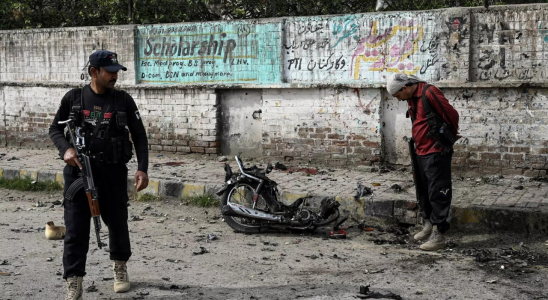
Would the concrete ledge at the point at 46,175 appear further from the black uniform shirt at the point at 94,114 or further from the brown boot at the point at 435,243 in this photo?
the brown boot at the point at 435,243

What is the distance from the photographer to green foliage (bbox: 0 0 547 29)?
38.7 ft

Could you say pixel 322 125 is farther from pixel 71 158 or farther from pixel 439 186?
pixel 71 158

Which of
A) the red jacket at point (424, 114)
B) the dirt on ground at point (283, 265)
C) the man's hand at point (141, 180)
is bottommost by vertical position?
the dirt on ground at point (283, 265)

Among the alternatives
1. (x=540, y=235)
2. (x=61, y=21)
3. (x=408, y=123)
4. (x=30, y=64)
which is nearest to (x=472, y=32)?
(x=408, y=123)

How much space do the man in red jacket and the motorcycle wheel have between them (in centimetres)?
175

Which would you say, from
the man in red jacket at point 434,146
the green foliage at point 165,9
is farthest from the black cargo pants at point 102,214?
the green foliage at point 165,9

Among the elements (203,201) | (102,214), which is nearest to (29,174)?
(203,201)

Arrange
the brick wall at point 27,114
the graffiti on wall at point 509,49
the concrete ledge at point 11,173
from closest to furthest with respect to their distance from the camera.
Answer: the graffiti on wall at point 509,49 → the concrete ledge at point 11,173 → the brick wall at point 27,114

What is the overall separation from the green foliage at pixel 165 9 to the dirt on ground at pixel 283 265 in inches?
218

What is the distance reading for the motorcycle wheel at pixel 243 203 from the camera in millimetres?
6918

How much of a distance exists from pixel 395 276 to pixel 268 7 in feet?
25.5

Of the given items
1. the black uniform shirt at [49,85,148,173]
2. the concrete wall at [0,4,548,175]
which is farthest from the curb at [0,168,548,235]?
the black uniform shirt at [49,85,148,173]

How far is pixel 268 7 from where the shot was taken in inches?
475

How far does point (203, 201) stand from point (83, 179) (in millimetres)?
3674
